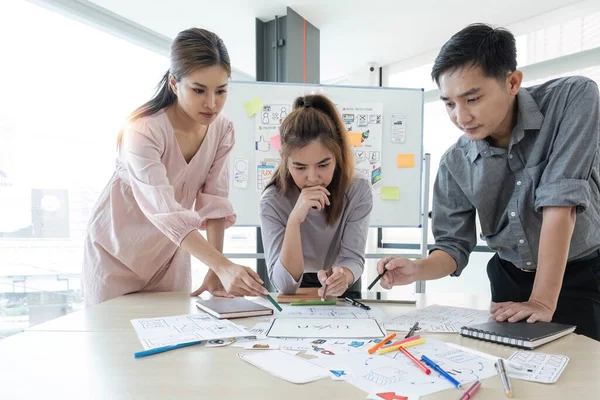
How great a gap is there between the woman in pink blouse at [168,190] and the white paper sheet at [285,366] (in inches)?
15.9

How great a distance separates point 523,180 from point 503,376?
66 cm

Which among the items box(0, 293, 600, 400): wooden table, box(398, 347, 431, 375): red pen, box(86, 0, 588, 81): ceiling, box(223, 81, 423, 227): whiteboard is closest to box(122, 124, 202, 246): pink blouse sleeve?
box(0, 293, 600, 400): wooden table

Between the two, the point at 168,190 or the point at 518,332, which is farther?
the point at 168,190

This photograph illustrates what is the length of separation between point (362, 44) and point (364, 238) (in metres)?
2.64

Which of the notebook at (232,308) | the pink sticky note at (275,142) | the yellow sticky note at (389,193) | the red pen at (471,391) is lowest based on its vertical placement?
the notebook at (232,308)

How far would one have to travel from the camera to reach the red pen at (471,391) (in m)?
0.62

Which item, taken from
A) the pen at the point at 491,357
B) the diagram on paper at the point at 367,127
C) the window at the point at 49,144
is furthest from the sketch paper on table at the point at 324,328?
the window at the point at 49,144

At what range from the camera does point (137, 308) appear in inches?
46.9

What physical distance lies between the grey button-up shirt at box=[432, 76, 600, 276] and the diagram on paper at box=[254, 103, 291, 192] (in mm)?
1387

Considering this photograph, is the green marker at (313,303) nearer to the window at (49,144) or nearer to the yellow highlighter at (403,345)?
the yellow highlighter at (403,345)

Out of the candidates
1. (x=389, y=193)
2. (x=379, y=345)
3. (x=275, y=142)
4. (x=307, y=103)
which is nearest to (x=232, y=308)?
(x=379, y=345)

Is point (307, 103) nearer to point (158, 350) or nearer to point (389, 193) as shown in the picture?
point (158, 350)

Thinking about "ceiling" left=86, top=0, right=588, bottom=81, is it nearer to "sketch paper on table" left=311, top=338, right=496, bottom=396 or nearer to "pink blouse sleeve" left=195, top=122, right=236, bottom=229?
"pink blouse sleeve" left=195, top=122, right=236, bottom=229

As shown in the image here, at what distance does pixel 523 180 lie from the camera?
117 centimetres
